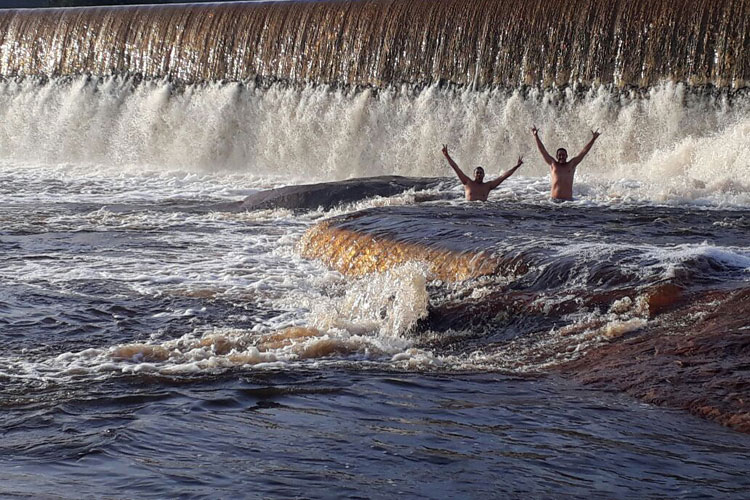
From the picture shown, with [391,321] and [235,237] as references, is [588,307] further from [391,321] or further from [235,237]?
[235,237]

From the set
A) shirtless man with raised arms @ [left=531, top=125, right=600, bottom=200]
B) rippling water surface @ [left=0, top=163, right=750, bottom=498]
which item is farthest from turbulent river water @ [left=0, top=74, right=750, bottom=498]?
shirtless man with raised arms @ [left=531, top=125, right=600, bottom=200]

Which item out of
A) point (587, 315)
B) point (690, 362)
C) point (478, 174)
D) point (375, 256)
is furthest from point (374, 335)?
point (478, 174)

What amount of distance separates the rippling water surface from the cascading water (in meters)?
0.03

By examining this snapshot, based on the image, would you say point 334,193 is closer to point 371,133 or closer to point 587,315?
point 371,133

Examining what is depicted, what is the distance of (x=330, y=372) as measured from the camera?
22.8 ft

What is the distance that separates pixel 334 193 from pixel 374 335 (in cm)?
Result: 712

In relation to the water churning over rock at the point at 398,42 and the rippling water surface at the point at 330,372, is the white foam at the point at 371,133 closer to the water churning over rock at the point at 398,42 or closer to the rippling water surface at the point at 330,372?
the water churning over rock at the point at 398,42

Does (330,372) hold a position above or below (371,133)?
below

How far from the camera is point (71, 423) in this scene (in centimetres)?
590

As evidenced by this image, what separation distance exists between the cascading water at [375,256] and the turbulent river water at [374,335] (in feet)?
0.09

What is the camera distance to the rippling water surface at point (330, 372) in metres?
4.96

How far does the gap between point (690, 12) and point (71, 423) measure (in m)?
13.0

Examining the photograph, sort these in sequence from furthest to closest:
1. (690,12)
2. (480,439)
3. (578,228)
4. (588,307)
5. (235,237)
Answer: (690,12), (235,237), (578,228), (588,307), (480,439)

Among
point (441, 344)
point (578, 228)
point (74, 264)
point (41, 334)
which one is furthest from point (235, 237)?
point (441, 344)
